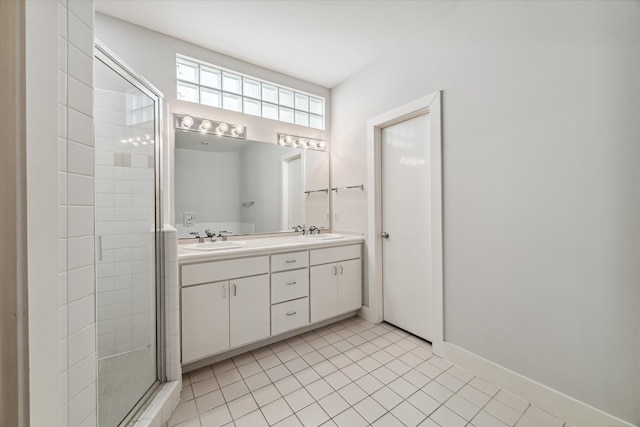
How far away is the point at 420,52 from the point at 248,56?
1611 millimetres

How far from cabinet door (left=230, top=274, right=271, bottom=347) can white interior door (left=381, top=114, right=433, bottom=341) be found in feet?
4.10

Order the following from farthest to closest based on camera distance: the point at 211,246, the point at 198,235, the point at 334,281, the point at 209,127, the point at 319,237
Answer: the point at 319,237 < the point at 334,281 < the point at 209,127 < the point at 198,235 < the point at 211,246

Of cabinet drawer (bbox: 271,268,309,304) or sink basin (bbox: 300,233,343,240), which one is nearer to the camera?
cabinet drawer (bbox: 271,268,309,304)

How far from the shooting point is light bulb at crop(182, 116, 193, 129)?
7.12 feet

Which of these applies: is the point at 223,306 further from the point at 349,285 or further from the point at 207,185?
the point at 349,285

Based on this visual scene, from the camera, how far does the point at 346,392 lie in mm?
1555

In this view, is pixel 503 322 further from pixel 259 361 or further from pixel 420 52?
pixel 420 52

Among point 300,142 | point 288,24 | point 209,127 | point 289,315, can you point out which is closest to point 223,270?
point 289,315

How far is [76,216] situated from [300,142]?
2.33 metres

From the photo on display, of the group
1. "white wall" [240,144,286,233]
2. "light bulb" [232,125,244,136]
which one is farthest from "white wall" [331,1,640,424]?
"light bulb" [232,125,244,136]

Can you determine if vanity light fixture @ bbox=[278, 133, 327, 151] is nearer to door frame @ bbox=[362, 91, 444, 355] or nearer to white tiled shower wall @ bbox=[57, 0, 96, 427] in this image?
door frame @ bbox=[362, 91, 444, 355]

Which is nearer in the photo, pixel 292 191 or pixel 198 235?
pixel 198 235

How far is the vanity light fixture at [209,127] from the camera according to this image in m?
2.16

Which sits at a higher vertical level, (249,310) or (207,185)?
(207,185)
